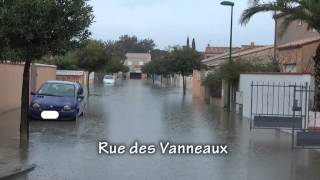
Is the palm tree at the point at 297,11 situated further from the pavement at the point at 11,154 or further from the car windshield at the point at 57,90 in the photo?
the pavement at the point at 11,154

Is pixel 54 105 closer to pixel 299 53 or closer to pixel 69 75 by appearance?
pixel 299 53

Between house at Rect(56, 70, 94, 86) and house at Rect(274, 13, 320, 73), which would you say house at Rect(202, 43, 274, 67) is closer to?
house at Rect(274, 13, 320, 73)

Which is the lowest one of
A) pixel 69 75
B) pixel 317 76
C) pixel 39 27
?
pixel 69 75

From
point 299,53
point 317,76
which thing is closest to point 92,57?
point 299,53

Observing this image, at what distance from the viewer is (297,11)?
1947 cm

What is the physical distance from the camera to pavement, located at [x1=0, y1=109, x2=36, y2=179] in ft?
33.9

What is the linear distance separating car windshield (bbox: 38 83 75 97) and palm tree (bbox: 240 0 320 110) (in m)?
6.49

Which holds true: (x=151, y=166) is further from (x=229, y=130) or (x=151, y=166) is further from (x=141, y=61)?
(x=141, y=61)

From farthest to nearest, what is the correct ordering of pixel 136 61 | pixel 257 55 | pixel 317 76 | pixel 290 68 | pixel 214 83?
pixel 136 61 → pixel 257 55 → pixel 214 83 → pixel 290 68 → pixel 317 76

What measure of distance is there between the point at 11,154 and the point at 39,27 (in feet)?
8.93

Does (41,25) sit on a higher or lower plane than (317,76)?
higher

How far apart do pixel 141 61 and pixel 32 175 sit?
526ft

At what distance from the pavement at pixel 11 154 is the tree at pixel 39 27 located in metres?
0.56

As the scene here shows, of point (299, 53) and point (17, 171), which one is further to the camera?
point (299, 53)
